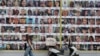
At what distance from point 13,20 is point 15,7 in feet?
1.54

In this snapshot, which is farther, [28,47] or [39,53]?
[39,53]

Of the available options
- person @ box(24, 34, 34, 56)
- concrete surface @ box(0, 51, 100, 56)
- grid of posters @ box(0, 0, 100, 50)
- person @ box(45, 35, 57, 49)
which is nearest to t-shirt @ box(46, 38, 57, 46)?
person @ box(45, 35, 57, 49)

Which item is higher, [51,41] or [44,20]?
[44,20]

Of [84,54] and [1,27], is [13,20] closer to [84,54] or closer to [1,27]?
[1,27]

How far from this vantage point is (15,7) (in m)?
15.9

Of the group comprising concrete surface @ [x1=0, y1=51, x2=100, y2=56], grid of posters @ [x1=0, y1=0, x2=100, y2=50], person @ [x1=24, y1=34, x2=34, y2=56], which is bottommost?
concrete surface @ [x1=0, y1=51, x2=100, y2=56]

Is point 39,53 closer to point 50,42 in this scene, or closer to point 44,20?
point 50,42

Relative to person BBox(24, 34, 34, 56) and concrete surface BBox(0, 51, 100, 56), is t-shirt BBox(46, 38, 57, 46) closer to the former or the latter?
concrete surface BBox(0, 51, 100, 56)

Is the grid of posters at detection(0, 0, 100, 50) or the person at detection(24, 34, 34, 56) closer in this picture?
the person at detection(24, 34, 34, 56)

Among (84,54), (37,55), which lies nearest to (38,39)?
(37,55)

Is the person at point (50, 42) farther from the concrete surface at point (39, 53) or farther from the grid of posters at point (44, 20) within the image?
the concrete surface at point (39, 53)

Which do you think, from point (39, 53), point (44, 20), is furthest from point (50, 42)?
point (44, 20)

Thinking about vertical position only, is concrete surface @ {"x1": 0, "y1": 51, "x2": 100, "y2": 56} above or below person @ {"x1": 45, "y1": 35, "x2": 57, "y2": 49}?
below

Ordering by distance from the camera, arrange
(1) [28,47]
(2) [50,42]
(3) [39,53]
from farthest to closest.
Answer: (3) [39,53]
(2) [50,42]
(1) [28,47]
